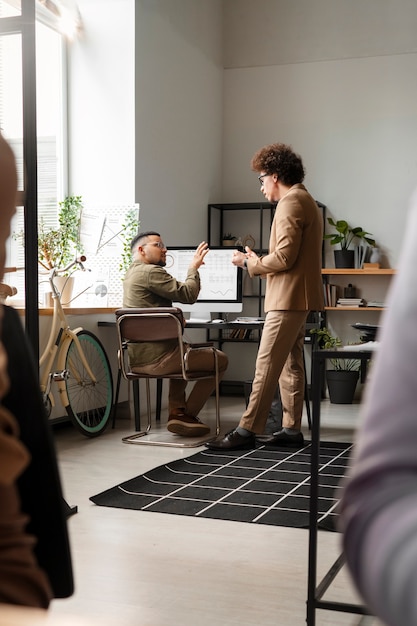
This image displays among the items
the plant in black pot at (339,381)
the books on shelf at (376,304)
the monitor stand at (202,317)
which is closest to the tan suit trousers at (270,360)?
the monitor stand at (202,317)


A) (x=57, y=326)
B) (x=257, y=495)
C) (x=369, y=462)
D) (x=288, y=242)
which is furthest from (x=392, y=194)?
(x=369, y=462)

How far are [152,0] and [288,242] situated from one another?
2.70 m

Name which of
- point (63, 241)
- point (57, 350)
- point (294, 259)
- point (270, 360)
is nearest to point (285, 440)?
point (270, 360)

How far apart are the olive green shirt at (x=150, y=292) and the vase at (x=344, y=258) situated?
7.78ft

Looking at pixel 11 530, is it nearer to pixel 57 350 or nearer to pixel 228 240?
pixel 57 350

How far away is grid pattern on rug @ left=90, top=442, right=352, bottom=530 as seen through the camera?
3.35 metres

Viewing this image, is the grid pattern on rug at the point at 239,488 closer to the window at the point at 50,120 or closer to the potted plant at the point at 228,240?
the window at the point at 50,120

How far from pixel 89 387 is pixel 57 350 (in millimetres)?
502

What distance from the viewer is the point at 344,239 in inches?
287

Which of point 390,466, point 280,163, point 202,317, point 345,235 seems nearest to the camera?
point 390,466

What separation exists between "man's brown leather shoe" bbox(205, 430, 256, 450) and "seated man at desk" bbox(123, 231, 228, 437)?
0.46m

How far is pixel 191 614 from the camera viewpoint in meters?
2.30

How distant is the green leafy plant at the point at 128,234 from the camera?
5.91 m

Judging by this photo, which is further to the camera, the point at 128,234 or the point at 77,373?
the point at 128,234
